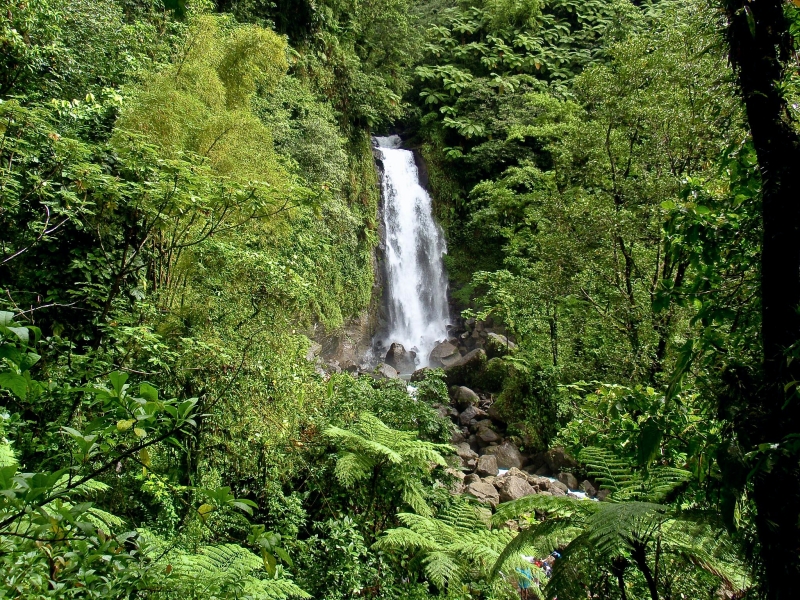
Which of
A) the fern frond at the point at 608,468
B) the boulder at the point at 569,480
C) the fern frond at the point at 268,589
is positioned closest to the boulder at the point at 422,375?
the boulder at the point at 569,480

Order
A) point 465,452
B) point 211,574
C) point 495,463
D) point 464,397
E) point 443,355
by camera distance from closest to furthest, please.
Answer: point 211,574
point 495,463
point 465,452
point 464,397
point 443,355

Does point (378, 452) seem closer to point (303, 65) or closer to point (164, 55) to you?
point (164, 55)

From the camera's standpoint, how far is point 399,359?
1366 cm

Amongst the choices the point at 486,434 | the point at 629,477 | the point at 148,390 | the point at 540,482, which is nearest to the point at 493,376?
the point at 486,434

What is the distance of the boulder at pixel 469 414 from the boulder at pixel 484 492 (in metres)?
2.95

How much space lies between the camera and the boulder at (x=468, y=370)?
38.9ft

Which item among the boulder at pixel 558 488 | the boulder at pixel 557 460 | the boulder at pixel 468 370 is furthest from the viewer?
the boulder at pixel 468 370

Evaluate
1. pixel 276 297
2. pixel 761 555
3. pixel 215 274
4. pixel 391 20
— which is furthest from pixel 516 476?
pixel 391 20

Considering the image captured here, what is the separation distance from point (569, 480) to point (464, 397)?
329 centimetres

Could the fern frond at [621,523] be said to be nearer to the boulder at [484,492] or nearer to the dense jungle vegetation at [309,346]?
the dense jungle vegetation at [309,346]

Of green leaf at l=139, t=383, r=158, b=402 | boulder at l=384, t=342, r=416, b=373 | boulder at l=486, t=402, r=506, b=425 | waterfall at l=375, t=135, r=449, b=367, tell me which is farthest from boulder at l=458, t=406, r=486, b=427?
green leaf at l=139, t=383, r=158, b=402

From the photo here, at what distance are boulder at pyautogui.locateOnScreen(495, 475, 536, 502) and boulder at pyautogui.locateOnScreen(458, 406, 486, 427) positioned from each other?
271cm

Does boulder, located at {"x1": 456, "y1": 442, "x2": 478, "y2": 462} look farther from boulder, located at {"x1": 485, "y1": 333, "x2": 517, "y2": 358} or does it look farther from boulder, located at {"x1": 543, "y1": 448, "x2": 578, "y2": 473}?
boulder, located at {"x1": 485, "y1": 333, "x2": 517, "y2": 358}

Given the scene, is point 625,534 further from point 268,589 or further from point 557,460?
point 557,460
